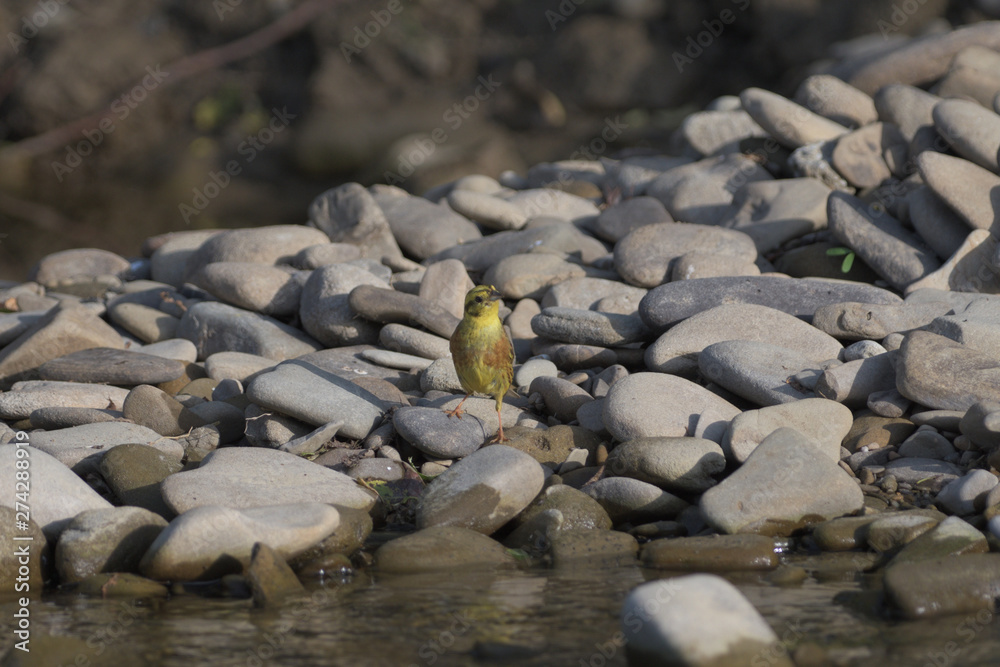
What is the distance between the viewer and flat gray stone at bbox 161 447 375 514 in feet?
18.2

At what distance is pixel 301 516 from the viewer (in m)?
5.36

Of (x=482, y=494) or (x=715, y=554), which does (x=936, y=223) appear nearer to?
(x=715, y=554)

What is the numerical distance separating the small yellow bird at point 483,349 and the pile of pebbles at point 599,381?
26 cm

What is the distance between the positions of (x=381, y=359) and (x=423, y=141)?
1297 centimetres

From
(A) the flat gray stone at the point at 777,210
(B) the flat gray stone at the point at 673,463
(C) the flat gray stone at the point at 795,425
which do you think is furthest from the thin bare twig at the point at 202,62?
(A) the flat gray stone at the point at 777,210

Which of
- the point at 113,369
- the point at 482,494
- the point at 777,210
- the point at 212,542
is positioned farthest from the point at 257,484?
the point at 777,210

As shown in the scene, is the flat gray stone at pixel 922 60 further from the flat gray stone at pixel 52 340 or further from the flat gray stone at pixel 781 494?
the flat gray stone at pixel 52 340

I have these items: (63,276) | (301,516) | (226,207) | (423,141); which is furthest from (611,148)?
(301,516)

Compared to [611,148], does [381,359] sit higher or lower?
lower

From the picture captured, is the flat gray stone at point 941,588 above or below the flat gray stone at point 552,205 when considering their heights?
below

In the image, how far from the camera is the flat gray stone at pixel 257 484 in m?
5.54

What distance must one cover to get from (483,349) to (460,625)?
2.45 metres

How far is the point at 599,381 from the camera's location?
7.20 m

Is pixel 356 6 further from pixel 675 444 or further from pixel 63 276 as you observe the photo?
pixel 675 444
